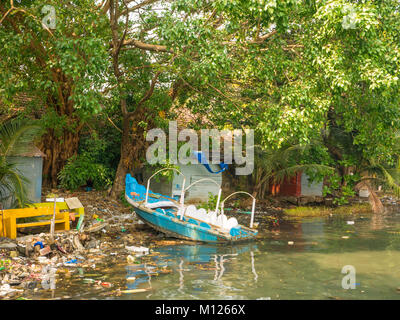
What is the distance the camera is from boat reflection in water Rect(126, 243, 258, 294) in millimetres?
7215

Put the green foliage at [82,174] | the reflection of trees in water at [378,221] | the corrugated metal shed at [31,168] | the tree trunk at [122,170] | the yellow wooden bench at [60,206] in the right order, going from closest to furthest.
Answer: the yellow wooden bench at [60,206], the corrugated metal shed at [31,168], the reflection of trees in water at [378,221], the green foliage at [82,174], the tree trunk at [122,170]

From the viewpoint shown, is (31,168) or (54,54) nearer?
(54,54)

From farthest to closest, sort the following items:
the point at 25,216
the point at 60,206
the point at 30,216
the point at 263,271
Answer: the point at 60,206 → the point at 30,216 → the point at 25,216 → the point at 263,271

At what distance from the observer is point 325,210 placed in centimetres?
1669

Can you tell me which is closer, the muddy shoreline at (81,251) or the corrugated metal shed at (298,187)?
the muddy shoreline at (81,251)

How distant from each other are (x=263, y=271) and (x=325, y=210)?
31.4 ft

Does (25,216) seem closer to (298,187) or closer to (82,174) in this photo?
(82,174)

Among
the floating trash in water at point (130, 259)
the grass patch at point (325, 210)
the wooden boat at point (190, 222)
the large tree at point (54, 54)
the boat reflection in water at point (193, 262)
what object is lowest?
the boat reflection in water at point (193, 262)

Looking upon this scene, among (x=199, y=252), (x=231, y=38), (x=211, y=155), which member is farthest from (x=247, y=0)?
(x=211, y=155)

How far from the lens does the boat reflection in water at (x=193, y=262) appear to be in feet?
23.7

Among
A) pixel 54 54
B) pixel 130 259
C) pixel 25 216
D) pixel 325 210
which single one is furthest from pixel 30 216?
pixel 325 210

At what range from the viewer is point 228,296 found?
630cm

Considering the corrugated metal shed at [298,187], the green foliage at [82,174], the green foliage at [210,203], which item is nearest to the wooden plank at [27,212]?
the green foliage at [82,174]

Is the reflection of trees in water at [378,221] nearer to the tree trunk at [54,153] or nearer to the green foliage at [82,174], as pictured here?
the green foliage at [82,174]
